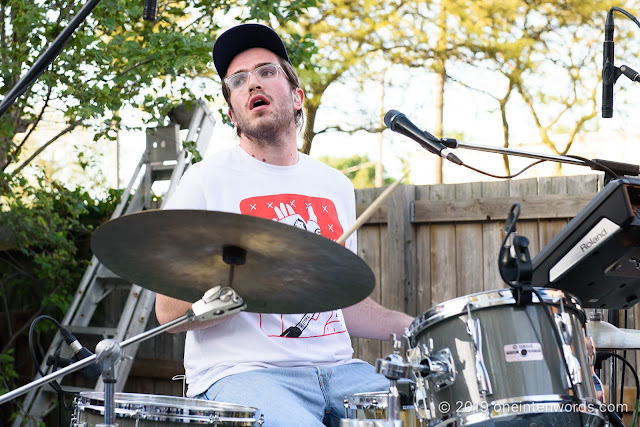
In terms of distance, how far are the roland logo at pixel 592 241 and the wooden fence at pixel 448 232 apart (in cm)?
254

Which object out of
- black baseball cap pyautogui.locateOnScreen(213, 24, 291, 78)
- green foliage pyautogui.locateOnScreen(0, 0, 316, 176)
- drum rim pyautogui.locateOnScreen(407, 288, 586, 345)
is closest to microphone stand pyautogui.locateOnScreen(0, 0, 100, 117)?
black baseball cap pyautogui.locateOnScreen(213, 24, 291, 78)

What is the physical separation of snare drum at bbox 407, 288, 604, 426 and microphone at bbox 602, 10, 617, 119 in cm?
103

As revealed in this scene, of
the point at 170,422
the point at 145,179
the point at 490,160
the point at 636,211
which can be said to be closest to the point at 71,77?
the point at 145,179

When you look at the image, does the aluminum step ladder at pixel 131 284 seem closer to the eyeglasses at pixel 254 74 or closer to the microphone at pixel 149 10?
the eyeglasses at pixel 254 74

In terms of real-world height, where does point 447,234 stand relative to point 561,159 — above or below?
above

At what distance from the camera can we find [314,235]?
1.63 meters

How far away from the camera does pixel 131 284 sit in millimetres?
5297

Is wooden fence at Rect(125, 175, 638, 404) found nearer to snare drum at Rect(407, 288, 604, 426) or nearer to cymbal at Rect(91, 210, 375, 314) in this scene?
snare drum at Rect(407, 288, 604, 426)

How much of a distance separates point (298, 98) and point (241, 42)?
12.8 inches

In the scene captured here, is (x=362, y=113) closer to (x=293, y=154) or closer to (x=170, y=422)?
(x=293, y=154)

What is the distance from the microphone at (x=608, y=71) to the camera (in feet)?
8.54

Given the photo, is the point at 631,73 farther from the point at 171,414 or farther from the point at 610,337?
the point at 171,414

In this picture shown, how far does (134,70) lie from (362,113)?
7864mm

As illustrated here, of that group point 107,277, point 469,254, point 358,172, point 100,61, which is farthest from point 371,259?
point 358,172
